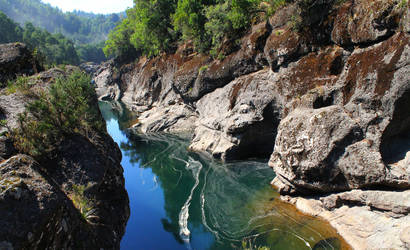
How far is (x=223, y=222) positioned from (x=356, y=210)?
6807mm

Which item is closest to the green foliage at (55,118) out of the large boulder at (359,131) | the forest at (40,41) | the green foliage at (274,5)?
the large boulder at (359,131)

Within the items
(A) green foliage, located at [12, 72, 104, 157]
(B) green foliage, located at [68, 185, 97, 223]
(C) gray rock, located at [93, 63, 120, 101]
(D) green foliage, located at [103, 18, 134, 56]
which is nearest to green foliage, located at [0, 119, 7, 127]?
(A) green foliage, located at [12, 72, 104, 157]

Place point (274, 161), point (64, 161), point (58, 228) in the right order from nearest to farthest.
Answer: point (58, 228) < point (64, 161) < point (274, 161)

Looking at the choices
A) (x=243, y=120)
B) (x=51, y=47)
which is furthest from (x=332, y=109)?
(x=51, y=47)

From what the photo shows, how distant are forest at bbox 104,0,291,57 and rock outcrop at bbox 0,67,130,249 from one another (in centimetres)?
1798

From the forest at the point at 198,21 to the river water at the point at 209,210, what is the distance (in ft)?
44.0

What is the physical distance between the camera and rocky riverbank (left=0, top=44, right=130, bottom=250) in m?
5.16

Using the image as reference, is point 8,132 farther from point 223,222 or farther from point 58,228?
point 223,222

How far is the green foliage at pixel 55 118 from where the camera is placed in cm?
773

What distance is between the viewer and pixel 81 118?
10.2 m

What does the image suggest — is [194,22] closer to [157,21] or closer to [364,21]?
[157,21]

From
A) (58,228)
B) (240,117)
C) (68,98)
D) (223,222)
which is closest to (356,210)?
(223,222)

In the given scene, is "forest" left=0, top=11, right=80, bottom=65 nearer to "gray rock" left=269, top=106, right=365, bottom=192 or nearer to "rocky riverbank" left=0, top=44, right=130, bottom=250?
"rocky riverbank" left=0, top=44, right=130, bottom=250

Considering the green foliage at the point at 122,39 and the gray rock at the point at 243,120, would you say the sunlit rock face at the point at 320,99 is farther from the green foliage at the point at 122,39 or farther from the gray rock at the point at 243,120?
the green foliage at the point at 122,39
